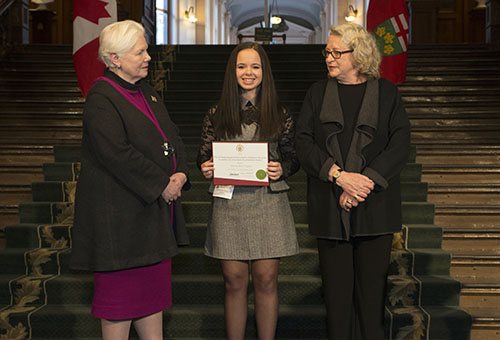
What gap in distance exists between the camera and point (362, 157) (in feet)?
7.82

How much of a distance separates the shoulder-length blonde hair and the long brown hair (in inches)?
14.0

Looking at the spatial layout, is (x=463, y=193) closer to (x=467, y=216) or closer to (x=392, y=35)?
(x=467, y=216)

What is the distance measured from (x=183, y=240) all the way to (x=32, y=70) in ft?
18.5

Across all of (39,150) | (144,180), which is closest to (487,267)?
(144,180)

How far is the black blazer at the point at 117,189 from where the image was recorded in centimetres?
214

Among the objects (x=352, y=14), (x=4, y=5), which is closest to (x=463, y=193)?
(x=4, y=5)

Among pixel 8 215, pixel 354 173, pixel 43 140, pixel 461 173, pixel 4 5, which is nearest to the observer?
pixel 354 173

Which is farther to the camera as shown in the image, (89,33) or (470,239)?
(89,33)

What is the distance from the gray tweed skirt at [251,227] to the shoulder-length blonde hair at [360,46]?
0.66 meters

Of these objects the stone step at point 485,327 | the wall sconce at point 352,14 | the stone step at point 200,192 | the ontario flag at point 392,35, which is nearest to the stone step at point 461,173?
the stone step at point 200,192

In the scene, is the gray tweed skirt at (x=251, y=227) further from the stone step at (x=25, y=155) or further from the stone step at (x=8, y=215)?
the stone step at (x=25, y=155)

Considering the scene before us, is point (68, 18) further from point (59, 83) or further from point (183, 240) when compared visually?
point (183, 240)

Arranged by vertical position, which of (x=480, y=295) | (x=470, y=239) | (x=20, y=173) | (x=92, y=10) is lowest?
(x=480, y=295)

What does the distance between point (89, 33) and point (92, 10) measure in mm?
194
